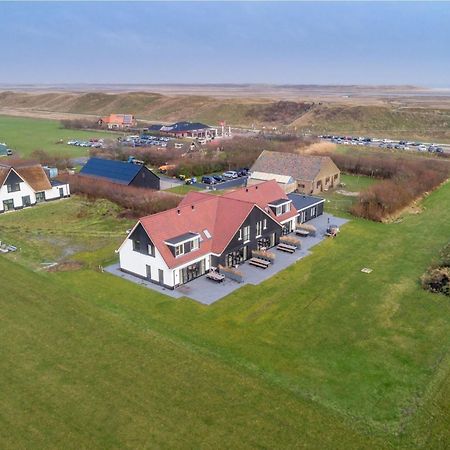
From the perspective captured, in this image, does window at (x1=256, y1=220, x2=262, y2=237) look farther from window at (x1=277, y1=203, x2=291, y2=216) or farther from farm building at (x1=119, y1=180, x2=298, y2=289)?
window at (x1=277, y1=203, x2=291, y2=216)

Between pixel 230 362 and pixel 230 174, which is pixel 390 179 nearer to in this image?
pixel 230 174

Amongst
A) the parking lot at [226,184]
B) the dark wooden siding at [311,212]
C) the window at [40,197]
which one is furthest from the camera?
the parking lot at [226,184]

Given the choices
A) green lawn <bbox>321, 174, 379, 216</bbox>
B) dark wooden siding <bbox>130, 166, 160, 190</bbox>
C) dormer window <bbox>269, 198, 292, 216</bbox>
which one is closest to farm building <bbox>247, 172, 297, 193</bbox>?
green lawn <bbox>321, 174, 379, 216</bbox>

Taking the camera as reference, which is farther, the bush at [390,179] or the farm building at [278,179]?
the farm building at [278,179]

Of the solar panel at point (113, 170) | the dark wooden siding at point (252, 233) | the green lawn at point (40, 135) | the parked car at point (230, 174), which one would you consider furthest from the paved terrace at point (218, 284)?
the green lawn at point (40, 135)

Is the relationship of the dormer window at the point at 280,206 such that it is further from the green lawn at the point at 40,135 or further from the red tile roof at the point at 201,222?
the green lawn at the point at 40,135

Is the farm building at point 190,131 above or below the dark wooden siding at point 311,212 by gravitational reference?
above

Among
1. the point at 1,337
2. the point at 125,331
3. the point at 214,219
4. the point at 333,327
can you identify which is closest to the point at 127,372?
the point at 125,331
